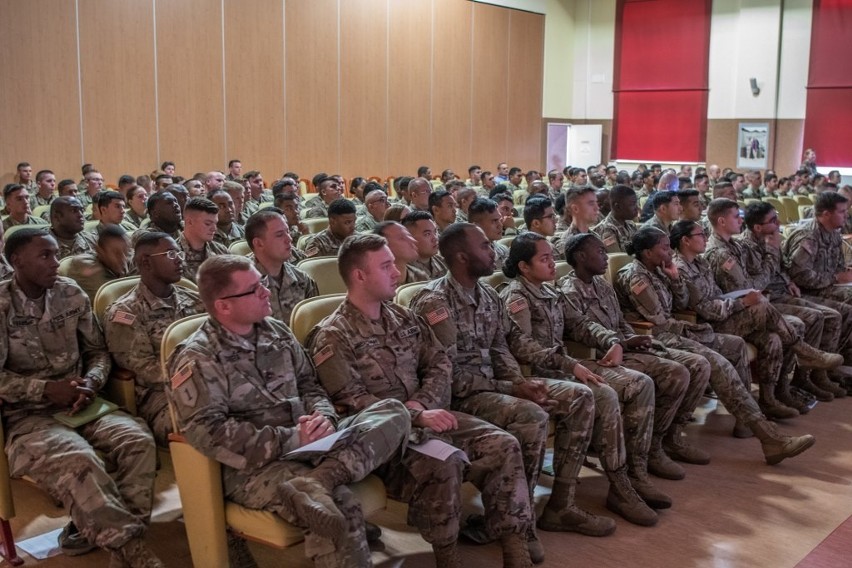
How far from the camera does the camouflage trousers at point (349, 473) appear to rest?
2.42 m

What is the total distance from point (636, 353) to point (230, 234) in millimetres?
3509

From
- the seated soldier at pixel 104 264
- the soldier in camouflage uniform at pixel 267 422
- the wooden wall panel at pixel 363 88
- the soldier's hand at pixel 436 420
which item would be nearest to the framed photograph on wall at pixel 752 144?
the wooden wall panel at pixel 363 88

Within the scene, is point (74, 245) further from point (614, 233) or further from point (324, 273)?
point (614, 233)

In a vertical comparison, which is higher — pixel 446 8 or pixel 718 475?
pixel 446 8

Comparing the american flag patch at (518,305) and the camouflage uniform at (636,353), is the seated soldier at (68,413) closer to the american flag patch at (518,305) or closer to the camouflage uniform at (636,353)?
the american flag patch at (518,305)

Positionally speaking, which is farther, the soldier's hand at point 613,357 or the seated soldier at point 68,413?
the soldier's hand at point 613,357

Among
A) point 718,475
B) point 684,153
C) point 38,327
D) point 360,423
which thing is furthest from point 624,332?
point 684,153

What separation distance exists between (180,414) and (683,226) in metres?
3.39

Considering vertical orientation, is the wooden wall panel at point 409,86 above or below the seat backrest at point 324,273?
above

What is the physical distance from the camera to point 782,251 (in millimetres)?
6129

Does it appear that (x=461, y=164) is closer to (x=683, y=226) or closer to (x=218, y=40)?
(x=218, y=40)

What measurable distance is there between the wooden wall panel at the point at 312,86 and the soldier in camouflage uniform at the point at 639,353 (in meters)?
11.1

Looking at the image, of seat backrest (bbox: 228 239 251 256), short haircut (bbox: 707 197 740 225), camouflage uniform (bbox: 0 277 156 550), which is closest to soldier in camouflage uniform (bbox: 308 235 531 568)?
camouflage uniform (bbox: 0 277 156 550)

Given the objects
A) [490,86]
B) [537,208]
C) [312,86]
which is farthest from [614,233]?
[490,86]
